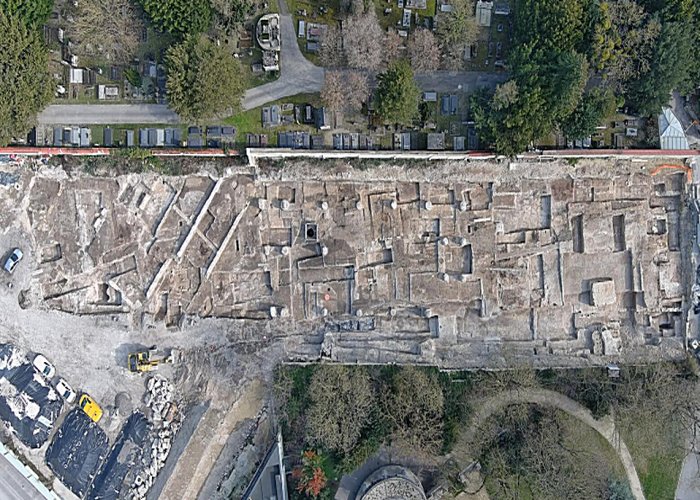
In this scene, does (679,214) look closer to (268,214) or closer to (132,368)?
(268,214)

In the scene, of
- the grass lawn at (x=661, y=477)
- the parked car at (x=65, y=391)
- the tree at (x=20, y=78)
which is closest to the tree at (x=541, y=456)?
the grass lawn at (x=661, y=477)

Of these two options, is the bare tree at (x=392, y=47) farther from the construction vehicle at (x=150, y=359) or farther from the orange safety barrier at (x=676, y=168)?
the construction vehicle at (x=150, y=359)

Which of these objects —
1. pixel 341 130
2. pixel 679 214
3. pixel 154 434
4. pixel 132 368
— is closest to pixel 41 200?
pixel 132 368

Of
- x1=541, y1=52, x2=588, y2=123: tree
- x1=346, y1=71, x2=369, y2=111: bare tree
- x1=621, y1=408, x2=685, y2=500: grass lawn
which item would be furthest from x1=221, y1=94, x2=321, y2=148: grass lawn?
x1=621, y1=408, x2=685, y2=500: grass lawn

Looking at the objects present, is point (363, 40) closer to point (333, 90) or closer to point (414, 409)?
point (333, 90)

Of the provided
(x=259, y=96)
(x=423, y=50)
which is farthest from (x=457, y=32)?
(x=259, y=96)

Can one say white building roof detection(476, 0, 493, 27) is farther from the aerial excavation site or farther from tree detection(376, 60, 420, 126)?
the aerial excavation site
